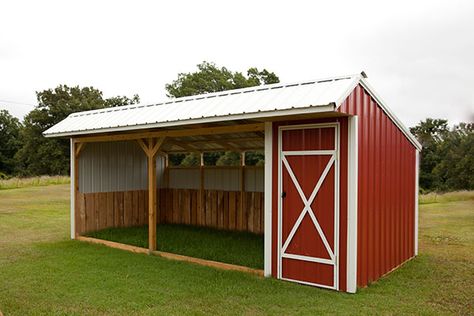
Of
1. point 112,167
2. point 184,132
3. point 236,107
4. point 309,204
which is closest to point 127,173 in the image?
point 112,167

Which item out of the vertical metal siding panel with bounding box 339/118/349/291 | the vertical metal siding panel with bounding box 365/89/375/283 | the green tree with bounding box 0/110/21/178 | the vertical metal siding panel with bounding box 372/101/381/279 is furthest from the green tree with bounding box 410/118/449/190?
the green tree with bounding box 0/110/21/178

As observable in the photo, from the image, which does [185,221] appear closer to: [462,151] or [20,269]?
[20,269]

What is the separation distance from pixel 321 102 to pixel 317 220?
1567 millimetres

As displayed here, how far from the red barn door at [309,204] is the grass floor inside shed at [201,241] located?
0.80 metres

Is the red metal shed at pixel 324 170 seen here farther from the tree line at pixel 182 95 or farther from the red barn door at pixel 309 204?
the tree line at pixel 182 95

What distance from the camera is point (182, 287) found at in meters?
5.46

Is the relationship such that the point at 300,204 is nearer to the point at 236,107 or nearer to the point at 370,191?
the point at 370,191

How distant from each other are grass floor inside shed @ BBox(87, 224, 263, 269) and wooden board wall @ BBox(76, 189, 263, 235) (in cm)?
28

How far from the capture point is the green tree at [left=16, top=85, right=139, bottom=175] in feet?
Result: 104

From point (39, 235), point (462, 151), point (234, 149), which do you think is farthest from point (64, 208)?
point (462, 151)

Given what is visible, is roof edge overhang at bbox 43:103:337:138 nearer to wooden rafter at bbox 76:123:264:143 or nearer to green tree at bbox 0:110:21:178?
wooden rafter at bbox 76:123:264:143

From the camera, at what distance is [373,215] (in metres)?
5.77

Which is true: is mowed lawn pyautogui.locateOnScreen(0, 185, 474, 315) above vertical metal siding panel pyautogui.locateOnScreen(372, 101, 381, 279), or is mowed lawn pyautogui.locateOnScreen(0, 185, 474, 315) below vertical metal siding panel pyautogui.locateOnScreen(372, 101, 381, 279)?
below

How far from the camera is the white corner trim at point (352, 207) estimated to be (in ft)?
17.2
